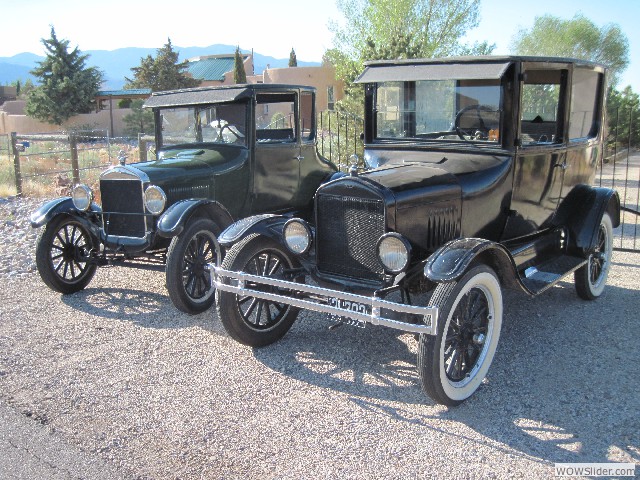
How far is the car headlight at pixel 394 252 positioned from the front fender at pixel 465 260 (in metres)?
0.15

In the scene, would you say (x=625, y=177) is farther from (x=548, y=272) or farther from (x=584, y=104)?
(x=548, y=272)

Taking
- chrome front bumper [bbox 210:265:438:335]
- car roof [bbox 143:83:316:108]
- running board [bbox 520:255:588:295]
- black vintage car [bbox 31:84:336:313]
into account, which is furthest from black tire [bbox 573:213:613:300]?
car roof [bbox 143:83:316:108]

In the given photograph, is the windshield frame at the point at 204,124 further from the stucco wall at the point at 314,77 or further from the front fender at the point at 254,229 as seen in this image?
the stucco wall at the point at 314,77

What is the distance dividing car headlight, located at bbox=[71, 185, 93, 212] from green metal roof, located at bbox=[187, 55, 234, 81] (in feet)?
121

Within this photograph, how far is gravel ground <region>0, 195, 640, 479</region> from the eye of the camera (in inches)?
122

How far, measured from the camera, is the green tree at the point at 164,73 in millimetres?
35219

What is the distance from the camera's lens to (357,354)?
4.44 m

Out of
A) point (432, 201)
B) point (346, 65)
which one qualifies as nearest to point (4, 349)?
point (432, 201)

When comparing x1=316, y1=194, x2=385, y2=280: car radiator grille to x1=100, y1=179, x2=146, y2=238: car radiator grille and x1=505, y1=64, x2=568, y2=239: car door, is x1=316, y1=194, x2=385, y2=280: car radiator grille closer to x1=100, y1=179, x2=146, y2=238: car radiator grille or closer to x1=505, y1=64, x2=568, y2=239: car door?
x1=505, y1=64, x2=568, y2=239: car door

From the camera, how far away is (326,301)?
3934 millimetres

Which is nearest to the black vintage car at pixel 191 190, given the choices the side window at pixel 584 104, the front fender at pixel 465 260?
the front fender at pixel 465 260

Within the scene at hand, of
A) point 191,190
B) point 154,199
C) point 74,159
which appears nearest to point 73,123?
point 74,159

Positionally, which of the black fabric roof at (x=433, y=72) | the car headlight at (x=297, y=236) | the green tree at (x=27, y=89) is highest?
the green tree at (x=27, y=89)

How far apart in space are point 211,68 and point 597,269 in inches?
1694
